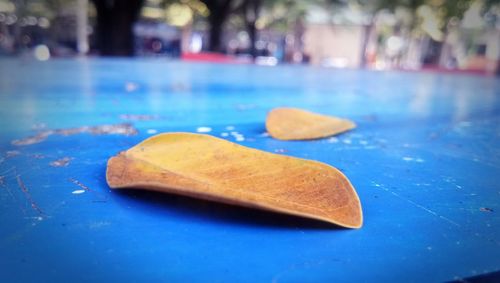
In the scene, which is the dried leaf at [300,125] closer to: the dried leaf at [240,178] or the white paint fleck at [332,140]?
the white paint fleck at [332,140]

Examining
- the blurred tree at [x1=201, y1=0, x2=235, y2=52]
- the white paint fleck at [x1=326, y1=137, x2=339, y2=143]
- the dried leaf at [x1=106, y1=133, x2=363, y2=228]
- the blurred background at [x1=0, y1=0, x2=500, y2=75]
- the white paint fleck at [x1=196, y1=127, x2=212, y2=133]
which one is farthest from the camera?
the blurred tree at [x1=201, y1=0, x2=235, y2=52]

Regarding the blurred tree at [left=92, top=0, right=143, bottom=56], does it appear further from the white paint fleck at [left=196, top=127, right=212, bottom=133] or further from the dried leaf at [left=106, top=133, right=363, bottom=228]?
the dried leaf at [left=106, top=133, right=363, bottom=228]

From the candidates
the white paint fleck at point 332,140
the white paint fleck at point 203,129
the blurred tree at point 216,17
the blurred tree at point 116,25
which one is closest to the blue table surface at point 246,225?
the white paint fleck at point 332,140

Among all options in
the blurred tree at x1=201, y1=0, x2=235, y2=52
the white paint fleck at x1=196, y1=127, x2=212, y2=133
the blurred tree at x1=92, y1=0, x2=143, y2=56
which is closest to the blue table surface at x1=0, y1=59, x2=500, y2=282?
the white paint fleck at x1=196, y1=127, x2=212, y2=133

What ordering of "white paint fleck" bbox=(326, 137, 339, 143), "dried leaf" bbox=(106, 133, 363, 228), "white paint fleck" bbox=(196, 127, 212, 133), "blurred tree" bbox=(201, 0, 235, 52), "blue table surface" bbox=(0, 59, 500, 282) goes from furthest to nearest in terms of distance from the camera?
1. "blurred tree" bbox=(201, 0, 235, 52)
2. "white paint fleck" bbox=(196, 127, 212, 133)
3. "white paint fleck" bbox=(326, 137, 339, 143)
4. "dried leaf" bbox=(106, 133, 363, 228)
5. "blue table surface" bbox=(0, 59, 500, 282)

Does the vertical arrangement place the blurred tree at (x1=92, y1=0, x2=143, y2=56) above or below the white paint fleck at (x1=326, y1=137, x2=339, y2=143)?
above

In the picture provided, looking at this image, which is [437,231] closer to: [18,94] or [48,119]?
[48,119]

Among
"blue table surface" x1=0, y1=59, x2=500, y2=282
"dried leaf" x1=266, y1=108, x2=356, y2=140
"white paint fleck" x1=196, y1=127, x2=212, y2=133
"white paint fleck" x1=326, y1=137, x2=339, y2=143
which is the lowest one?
"white paint fleck" x1=196, y1=127, x2=212, y2=133

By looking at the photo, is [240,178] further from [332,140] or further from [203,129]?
[203,129]

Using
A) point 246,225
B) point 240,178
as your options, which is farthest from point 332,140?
point 246,225
